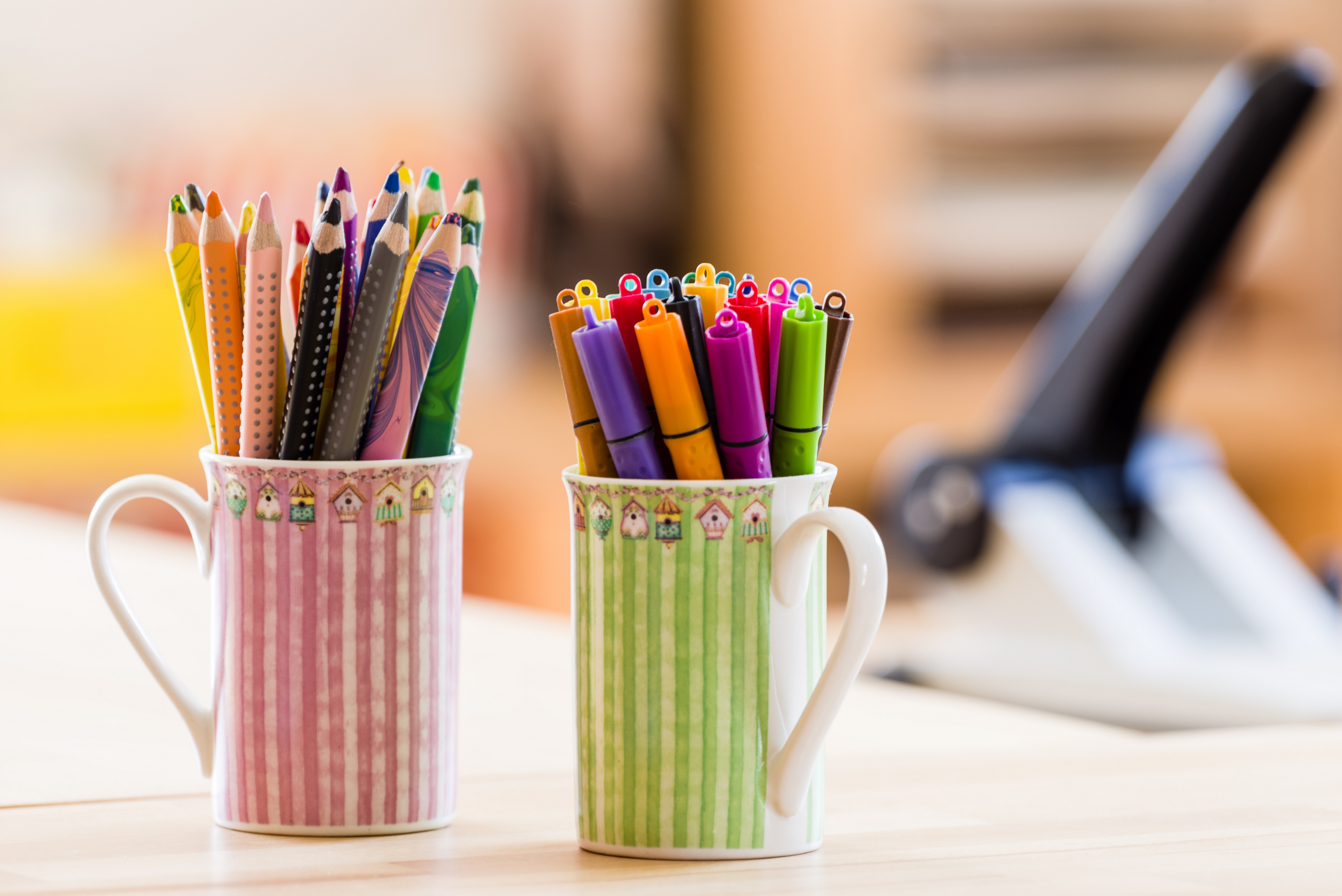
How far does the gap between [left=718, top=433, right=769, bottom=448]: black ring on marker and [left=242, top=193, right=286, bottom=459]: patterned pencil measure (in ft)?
0.41

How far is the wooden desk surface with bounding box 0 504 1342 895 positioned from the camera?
1.31ft

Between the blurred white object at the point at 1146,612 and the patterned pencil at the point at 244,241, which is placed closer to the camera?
the patterned pencil at the point at 244,241

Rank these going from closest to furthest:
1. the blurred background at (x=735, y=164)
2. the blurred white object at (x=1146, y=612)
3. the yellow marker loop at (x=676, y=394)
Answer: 1. the yellow marker loop at (x=676, y=394)
2. the blurred white object at (x=1146, y=612)
3. the blurred background at (x=735, y=164)

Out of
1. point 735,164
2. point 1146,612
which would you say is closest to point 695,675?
point 1146,612

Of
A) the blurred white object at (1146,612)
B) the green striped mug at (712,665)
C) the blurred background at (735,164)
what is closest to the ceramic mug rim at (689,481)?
the green striped mug at (712,665)

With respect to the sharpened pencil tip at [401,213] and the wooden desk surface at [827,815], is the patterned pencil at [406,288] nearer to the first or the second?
the sharpened pencil tip at [401,213]

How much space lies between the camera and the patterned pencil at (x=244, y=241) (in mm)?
429

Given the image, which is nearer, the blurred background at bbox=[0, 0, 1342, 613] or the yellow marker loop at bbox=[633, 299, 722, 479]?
the yellow marker loop at bbox=[633, 299, 722, 479]

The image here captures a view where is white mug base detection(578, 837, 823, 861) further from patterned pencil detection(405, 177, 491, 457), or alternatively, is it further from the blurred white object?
the blurred white object

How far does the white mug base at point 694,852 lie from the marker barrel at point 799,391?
98mm

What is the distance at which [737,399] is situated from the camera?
40 centimetres

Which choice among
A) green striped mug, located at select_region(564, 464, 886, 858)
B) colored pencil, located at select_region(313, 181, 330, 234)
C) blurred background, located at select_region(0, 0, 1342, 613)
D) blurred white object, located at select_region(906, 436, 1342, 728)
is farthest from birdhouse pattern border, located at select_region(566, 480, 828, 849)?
blurred background, located at select_region(0, 0, 1342, 613)

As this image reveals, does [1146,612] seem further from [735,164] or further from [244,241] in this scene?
[735,164]

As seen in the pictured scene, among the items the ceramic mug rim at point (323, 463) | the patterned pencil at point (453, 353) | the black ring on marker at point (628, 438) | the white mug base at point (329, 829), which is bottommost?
the white mug base at point (329, 829)
